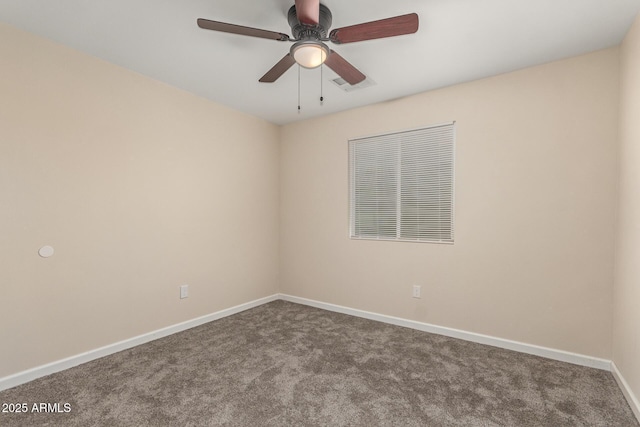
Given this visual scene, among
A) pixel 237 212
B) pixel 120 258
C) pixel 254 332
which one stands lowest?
pixel 254 332

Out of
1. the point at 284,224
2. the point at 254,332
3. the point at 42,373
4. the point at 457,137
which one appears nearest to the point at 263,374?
the point at 254,332

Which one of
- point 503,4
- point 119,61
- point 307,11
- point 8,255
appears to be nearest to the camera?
point 307,11

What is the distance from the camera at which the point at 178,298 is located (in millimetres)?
3139

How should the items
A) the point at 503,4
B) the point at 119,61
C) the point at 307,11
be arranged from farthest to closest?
1. the point at 119,61
2. the point at 503,4
3. the point at 307,11

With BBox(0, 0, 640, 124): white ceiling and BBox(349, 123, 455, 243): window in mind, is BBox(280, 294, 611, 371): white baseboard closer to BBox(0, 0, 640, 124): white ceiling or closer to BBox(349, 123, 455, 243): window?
BBox(349, 123, 455, 243): window

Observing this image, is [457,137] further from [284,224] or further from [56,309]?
[56,309]

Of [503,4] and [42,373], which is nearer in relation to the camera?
[503,4]

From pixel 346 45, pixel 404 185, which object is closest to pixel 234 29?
pixel 346 45

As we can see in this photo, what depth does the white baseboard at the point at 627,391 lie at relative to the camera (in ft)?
5.88

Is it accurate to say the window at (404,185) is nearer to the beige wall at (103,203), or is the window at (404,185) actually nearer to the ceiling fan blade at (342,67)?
the ceiling fan blade at (342,67)

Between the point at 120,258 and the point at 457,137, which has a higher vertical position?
the point at 457,137

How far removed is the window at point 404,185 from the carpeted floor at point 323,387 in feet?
3.77

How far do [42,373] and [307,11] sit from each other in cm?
300

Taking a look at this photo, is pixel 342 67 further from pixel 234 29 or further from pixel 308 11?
pixel 234 29
